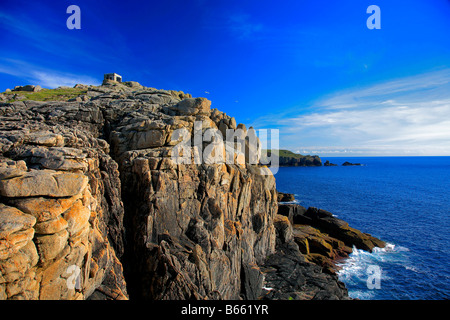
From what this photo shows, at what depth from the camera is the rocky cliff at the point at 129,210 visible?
12.4m

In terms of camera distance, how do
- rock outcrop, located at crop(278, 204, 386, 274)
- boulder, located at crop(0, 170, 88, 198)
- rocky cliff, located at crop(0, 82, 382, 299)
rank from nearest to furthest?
boulder, located at crop(0, 170, 88, 198) < rocky cliff, located at crop(0, 82, 382, 299) < rock outcrop, located at crop(278, 204, 386, 274)

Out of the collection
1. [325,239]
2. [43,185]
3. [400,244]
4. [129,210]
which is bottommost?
[400,244]

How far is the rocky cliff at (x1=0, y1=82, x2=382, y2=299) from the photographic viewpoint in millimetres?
12406

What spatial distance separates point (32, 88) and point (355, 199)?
374 ft

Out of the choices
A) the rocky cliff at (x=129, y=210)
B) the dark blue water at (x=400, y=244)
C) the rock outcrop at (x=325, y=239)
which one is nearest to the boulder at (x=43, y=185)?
the rocky cliff at (x=129, y=210)

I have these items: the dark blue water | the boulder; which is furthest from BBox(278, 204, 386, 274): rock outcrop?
the boulder

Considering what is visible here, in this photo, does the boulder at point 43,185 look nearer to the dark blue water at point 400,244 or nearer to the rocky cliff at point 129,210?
the rocky cliff at point 129,210

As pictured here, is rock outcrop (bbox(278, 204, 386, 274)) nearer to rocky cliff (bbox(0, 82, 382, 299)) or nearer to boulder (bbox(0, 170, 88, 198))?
rocky cliff (bbox(0, 82, 382, 299))

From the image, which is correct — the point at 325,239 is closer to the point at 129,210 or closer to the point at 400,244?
the point at 400,244

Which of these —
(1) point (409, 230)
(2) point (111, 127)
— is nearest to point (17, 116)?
(2) point (111, 127)

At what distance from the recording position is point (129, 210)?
84.7ft

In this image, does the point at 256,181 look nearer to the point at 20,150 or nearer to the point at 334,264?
the point at 334,264

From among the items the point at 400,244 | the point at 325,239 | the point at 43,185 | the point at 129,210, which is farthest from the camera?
the point at 400,244

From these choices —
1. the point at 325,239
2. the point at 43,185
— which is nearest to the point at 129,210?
the point at 43,185
